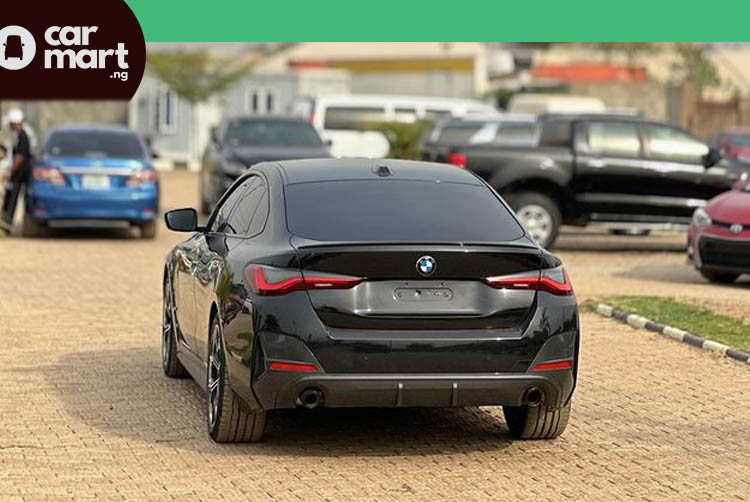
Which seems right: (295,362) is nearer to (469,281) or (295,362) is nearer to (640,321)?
(469,281)

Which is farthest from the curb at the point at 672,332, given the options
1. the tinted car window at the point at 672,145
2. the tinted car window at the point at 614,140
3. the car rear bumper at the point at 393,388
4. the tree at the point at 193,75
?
the tree at the point at 193,75

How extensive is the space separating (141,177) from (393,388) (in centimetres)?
1646

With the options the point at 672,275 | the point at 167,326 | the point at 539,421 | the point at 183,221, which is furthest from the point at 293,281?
the point at 672,275

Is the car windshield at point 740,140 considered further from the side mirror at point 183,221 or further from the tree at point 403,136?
the side mirror at point 183,221

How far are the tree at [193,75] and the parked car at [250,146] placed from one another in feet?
114

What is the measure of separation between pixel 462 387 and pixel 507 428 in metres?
1.31

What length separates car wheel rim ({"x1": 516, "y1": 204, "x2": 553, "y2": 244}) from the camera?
23688 millimetres

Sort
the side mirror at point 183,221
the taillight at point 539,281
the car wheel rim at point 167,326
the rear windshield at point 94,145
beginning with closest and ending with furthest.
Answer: the taillight at point 539,281 → the side mirror at point 183,221 → the car wheel rim at point 167,326 → the rear windshield at point 94,145

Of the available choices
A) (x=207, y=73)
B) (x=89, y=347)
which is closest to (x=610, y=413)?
(x=89, y=347)

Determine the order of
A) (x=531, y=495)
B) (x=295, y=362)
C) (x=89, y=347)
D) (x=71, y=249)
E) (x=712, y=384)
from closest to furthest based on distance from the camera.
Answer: (x=531, y=495) < (x=295, y=362) < (x=712, y=384) < (x=89, y=347) < (x=71, y=249)

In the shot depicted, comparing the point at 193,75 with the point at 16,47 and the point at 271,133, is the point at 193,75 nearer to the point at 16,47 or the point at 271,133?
the point at 16,47

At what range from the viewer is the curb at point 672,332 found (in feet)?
44.4

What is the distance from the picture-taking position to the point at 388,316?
912 cm

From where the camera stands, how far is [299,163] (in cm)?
1070
